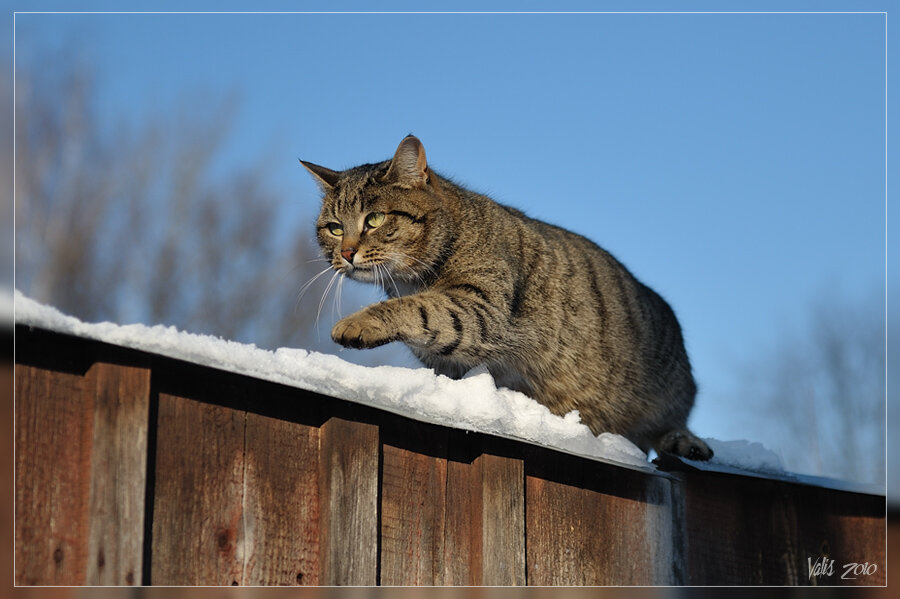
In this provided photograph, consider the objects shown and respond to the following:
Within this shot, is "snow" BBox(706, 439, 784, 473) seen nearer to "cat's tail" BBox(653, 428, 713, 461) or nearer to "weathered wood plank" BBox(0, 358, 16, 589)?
"cat's tail" BBox(653, 428, 713, 461)

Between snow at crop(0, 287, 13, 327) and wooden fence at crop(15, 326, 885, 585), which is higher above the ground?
snow at crop(0, 287, 13, 327)

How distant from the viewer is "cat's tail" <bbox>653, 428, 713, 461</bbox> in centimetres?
416

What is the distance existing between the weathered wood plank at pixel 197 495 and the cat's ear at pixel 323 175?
2.35 m

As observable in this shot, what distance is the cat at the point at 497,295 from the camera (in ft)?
12.9

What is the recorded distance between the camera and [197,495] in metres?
2.21

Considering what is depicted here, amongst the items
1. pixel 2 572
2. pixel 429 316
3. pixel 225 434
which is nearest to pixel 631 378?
pixel 429 316

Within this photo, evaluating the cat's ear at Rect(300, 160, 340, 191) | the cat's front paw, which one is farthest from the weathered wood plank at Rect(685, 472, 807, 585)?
the cat's ear at Rect(300, 160, 340, 191)

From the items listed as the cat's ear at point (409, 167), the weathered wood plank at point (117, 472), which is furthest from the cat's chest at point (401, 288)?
the weathered wood plank at point (117, 472)

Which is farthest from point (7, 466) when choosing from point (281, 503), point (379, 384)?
point (379, 384)

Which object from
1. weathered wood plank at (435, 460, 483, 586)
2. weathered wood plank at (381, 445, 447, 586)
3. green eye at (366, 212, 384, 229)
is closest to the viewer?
weathered wood plank at (381, 445, 447, 586)

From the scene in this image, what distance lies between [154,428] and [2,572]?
421 millimetres

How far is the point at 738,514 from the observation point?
3695 mm

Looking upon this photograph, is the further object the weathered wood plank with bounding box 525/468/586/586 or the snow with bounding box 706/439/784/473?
the snow with bounding box 706/439/784/473

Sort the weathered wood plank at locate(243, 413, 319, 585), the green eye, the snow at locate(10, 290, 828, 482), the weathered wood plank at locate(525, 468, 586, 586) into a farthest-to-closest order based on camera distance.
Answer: the green eye
the weathered wood plank at locate(525, 468, 586, 586)
the weathered wood plank at locate(243, 413, 319, 585)
the snow at locate(10, 290, 828, 482)
